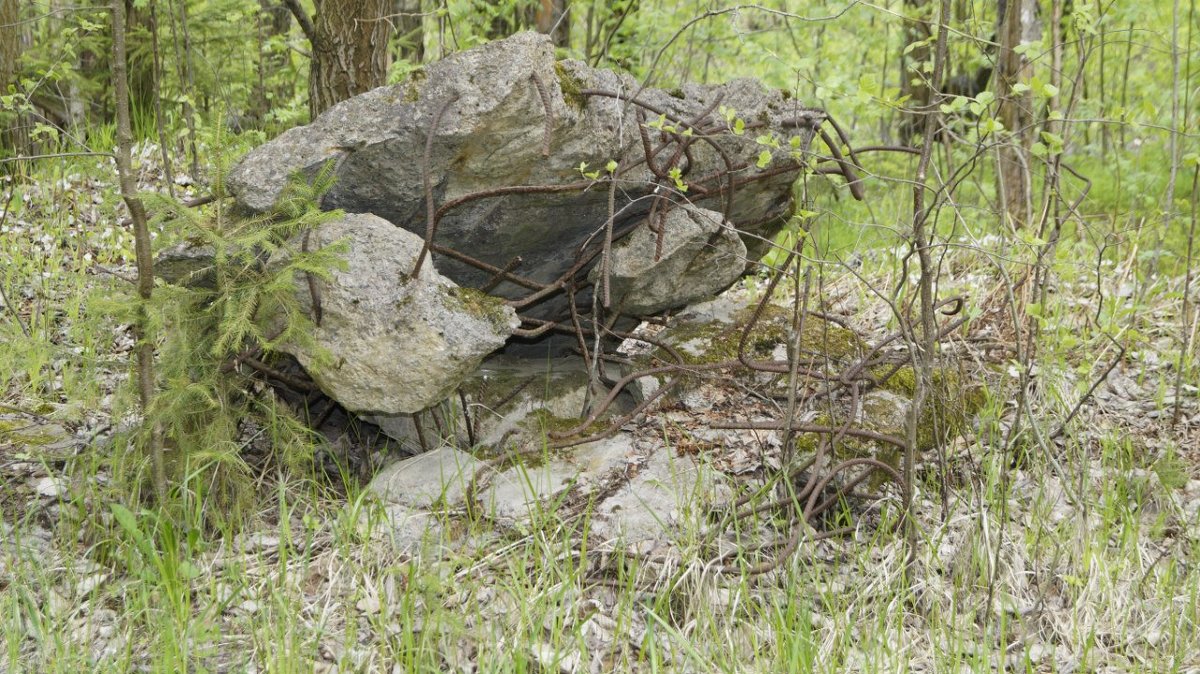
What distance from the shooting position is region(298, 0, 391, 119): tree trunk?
4887 mm

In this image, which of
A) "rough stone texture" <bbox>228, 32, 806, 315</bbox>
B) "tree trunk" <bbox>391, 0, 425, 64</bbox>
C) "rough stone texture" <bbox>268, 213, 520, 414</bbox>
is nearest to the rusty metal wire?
"rough stone texture" <bbox>228, 32, 806, 315</bbox>

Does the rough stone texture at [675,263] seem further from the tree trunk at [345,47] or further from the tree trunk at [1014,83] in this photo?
the tree trunk at [1014,83]

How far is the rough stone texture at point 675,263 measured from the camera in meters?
4.03

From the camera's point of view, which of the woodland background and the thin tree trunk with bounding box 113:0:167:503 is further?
the thin tree trunk with bounding box 113:0:167:503

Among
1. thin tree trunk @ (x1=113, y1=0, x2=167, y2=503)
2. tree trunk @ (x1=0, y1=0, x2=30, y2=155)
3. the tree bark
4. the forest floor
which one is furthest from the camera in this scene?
tree trunk @ (x1=0, y1=0, x2=30, y2=155)

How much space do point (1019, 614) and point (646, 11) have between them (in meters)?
6.75

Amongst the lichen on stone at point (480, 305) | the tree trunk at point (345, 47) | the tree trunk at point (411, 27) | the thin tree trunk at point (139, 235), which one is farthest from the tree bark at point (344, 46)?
the lichen on stone at point (480, 305)

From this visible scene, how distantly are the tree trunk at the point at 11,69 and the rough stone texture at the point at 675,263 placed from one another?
16.3ft

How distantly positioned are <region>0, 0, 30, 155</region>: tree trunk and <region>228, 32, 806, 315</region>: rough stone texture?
14.3 ft

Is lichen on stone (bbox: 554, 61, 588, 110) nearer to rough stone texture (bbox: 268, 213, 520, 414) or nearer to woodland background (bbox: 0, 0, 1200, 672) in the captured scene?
woodland background (bbox: 0, 0, 1200, 672)

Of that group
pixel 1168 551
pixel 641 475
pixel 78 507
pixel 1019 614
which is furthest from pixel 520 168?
pixel 1168 551

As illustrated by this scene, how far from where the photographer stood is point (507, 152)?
143 inches

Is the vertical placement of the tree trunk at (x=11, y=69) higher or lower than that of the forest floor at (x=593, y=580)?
higher

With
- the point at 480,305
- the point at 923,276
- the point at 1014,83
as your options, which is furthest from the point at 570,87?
the point at 1014,83
